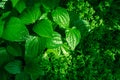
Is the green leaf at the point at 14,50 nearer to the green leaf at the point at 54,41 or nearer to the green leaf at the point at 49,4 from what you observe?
the green leaf at the point at 54,41

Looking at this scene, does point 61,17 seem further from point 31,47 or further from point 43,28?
point 31,47

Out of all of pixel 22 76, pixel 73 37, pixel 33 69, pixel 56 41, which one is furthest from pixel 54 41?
pixel 22 76

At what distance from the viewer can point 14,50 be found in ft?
8.50

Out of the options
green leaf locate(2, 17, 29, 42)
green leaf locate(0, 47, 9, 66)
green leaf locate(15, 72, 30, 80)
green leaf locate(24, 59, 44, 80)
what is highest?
green leaf locate(2, 17, 29, 42)

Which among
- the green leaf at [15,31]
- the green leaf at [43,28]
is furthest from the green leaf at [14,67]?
the green leaf at [43,28]

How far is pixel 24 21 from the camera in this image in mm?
2457

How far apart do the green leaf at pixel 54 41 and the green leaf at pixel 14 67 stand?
34cm

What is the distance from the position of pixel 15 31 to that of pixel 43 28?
26 centimetres

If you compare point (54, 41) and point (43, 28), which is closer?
point (43, 28)

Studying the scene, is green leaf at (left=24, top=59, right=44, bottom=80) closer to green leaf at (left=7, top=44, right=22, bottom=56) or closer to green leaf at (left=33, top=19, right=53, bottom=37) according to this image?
green leaf at (left=7, top=44, right=22, bottom=56)

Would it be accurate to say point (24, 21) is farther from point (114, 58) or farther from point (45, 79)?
point (114, 58)

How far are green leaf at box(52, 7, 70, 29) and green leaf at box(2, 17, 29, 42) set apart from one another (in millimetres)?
324

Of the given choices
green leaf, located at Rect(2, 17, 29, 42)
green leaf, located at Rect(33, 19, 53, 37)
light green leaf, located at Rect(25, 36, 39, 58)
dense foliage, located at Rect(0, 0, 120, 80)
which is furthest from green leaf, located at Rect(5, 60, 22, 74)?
green leaf, located at Rect(33, 19, 53, 37)

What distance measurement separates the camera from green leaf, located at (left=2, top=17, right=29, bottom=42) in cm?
239
